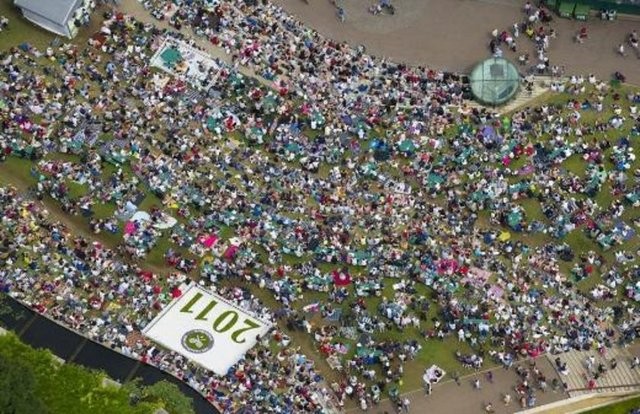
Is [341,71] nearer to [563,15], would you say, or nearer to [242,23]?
[242,23]

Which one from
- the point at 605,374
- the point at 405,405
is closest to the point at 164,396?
the point at 405,405

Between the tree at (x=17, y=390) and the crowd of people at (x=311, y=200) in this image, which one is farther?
the crowd of people at (x=311, y=200)

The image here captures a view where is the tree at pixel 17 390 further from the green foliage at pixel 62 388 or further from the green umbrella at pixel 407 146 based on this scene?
the green umbrella at pixel 407 146

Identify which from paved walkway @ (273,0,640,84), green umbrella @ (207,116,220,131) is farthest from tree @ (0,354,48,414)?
paved walkway @ (273,0,640,84)

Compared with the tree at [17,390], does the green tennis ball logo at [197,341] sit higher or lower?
lower

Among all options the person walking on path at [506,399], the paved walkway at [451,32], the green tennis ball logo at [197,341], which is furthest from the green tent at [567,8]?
the green tennis ball logo at [197,341]

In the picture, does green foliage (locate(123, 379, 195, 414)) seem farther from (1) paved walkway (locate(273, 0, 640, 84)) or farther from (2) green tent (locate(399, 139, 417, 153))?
(1) paved walkway (locate(273, 0, 640, 84))

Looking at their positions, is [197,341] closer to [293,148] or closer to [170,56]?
[293,148]
